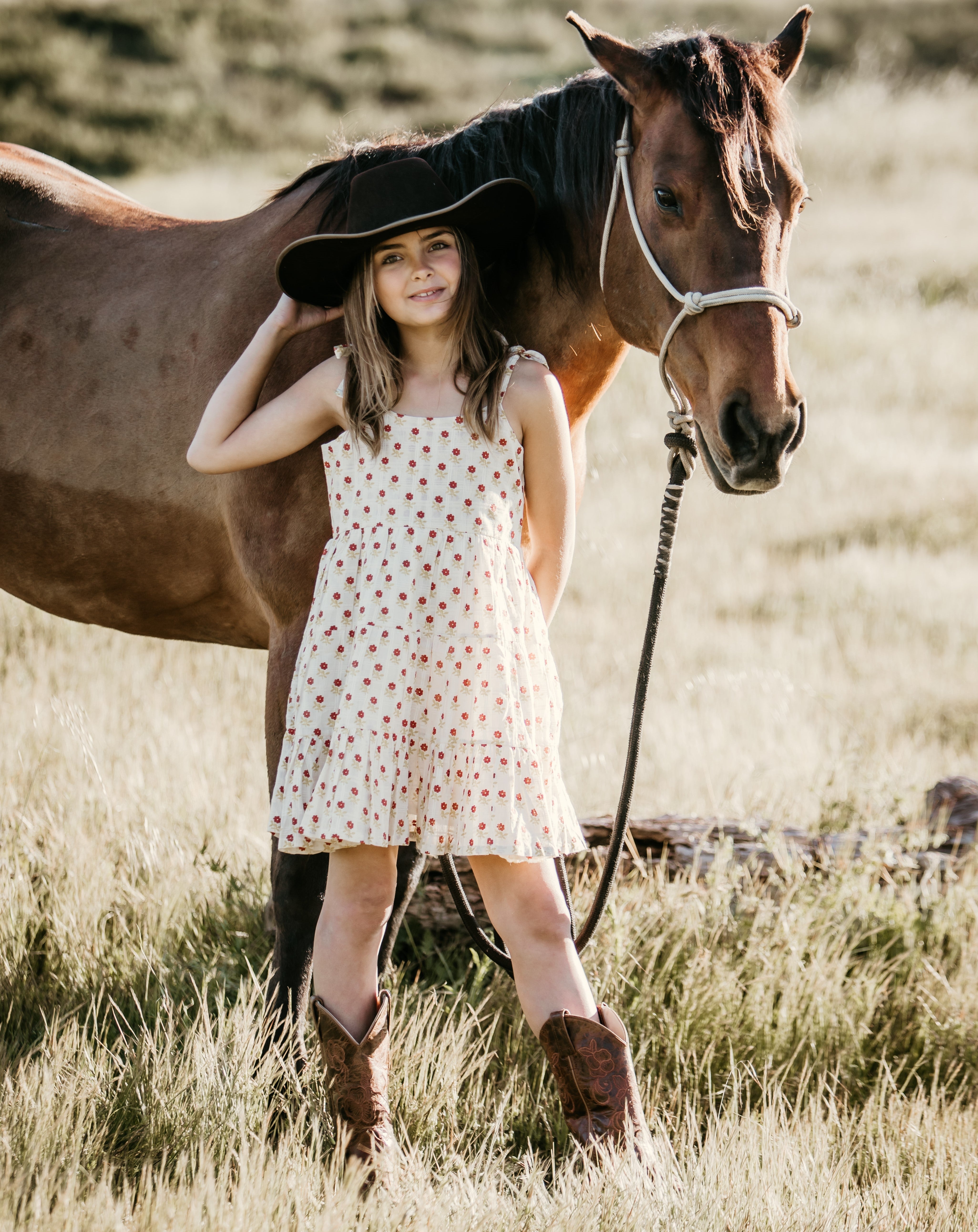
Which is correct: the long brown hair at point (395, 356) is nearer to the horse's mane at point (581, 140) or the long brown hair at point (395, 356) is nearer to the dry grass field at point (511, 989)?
the horse's mane at point (581, 140)

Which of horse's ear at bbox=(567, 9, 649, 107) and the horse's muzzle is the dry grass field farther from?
horse's ear at bbox=(567, 9, 649, 107)

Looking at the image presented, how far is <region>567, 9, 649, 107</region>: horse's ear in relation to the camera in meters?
2.23

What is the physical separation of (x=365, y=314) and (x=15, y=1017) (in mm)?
1836

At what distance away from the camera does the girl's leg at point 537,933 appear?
213 cm

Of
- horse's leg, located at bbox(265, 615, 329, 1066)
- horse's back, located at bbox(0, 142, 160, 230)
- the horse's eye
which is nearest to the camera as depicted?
the horse's eye

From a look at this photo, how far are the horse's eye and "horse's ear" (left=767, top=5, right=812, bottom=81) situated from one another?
42cm

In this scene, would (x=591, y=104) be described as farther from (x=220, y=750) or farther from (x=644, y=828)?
(x=220, y=750)

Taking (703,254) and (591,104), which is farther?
(591,104)

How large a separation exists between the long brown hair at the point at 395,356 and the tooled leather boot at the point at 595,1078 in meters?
1.13

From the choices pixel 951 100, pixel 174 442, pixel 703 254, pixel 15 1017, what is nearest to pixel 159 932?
pixel 15 1017

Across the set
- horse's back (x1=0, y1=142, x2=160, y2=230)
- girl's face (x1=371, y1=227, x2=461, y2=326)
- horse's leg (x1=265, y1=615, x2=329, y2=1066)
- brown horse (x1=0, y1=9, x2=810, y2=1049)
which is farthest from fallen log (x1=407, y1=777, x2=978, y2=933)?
horse's back (x1=0, y1=142, x2=160, y2=230)

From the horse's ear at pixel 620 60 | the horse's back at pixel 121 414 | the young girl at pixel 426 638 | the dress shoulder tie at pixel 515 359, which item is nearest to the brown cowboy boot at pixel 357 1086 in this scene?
the young girl at pixel 426 638

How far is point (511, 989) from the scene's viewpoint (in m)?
2.90

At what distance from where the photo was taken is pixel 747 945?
10.1 feet
